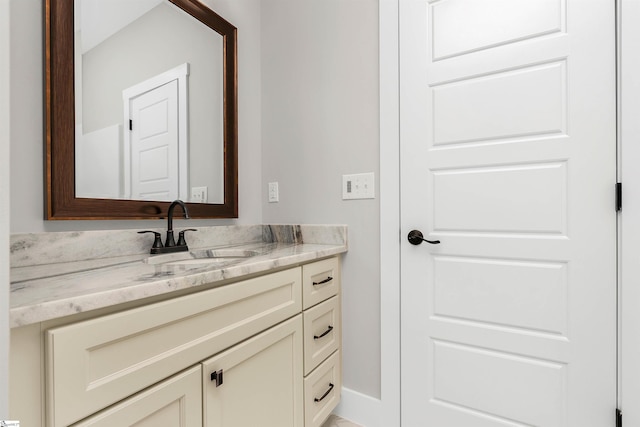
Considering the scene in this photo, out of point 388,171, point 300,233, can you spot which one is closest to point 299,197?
point 300,233

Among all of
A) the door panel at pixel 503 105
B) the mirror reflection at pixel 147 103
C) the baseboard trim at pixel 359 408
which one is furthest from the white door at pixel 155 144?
the baseboard trim at pixel 359 408

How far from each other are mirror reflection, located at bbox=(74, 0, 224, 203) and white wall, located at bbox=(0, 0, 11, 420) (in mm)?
760

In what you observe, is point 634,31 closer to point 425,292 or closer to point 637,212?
point 637,212

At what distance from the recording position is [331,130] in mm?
1582

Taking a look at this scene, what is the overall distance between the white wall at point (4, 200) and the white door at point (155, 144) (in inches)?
34.3

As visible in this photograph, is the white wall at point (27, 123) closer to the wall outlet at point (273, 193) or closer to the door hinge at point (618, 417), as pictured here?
the wall outlet at point (273, 193)

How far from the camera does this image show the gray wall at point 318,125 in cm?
148

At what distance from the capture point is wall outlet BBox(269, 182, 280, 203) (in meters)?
1.76

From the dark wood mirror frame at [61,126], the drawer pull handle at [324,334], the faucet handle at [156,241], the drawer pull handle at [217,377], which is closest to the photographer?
the drawer pull handle at [217,377]

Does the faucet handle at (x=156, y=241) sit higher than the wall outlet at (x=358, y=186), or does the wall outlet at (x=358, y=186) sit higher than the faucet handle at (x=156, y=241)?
the wall outlet at (x=358, y=186)

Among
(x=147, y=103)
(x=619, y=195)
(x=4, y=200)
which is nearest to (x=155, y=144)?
(x=147, y=103)

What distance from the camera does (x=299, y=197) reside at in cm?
168

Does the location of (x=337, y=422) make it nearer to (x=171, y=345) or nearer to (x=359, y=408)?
(x=359, y=408)

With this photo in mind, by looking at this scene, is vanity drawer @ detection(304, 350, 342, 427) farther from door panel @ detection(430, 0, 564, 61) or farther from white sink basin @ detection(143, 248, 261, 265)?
door panel @ detection(430, 0, 564, 61)
